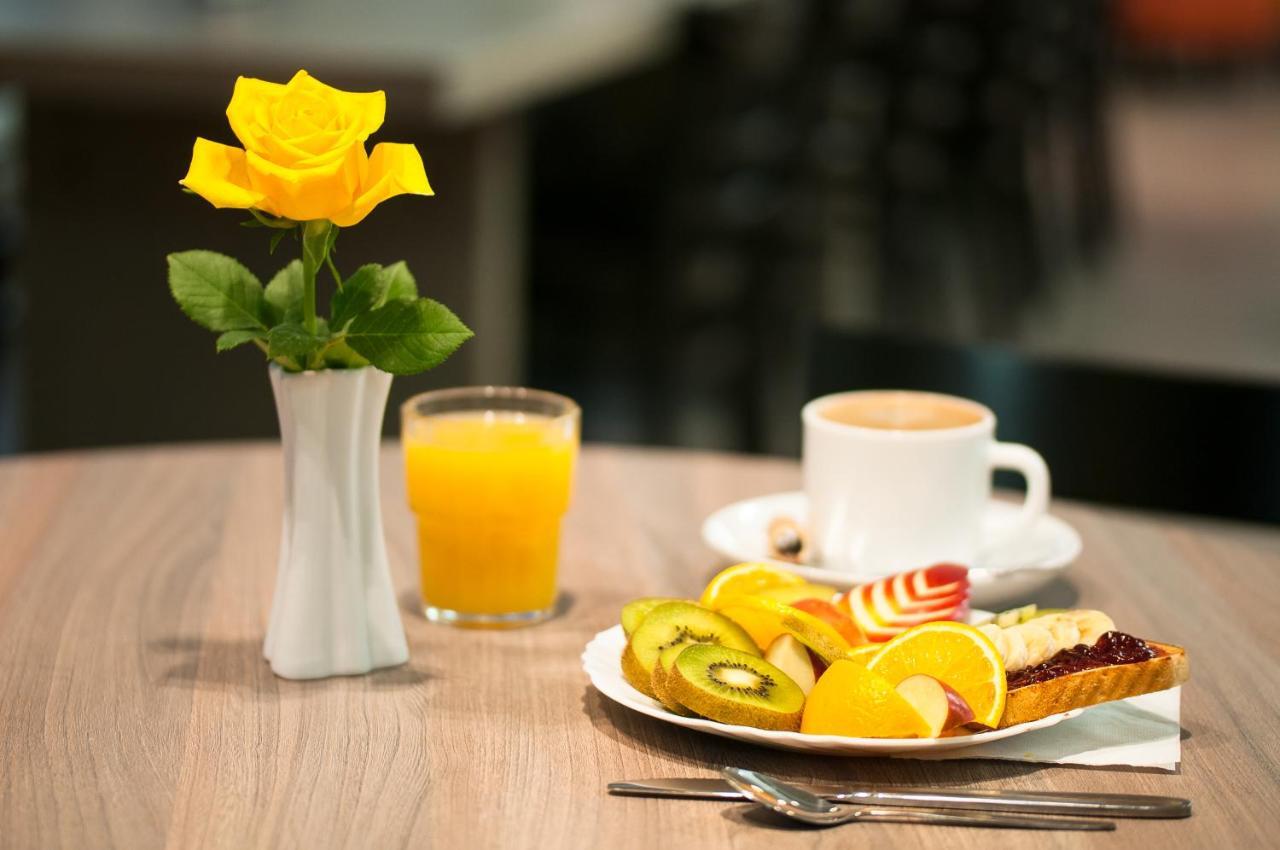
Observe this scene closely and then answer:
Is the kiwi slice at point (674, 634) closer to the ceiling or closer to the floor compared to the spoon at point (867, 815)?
closer to the ceiling

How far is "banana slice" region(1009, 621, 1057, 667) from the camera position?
0.87m

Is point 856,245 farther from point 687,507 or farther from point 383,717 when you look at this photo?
point 383,717

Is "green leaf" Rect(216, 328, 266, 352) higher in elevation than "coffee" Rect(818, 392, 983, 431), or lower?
higher

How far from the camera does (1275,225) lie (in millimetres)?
7957

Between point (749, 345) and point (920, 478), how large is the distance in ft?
9.05

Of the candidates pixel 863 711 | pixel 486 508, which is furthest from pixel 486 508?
pixel 863 711

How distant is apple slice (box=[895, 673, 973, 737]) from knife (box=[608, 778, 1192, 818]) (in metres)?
0.04

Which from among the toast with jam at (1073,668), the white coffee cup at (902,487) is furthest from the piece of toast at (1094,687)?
the white coffee cup at (902,487)

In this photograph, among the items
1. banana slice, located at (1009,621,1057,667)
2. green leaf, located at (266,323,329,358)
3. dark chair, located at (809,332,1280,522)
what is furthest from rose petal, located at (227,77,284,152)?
dark chair, located at (809,332,1280,522)

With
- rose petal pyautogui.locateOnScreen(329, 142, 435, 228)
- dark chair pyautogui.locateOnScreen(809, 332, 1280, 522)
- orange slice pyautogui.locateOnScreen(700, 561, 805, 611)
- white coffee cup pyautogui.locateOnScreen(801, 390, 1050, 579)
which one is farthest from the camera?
dark chair pyautogui.locateOnScreen(809, 332, 1280, 522)

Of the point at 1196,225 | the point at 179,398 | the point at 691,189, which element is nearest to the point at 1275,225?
the point at 1196,225

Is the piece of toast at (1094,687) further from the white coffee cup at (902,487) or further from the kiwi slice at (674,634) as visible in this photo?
the white coffee cup at (902,487)

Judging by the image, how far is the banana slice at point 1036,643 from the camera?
874 millimetres

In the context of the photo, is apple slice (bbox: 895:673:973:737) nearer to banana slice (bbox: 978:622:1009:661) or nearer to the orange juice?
banana slice (bbox: 978:622:1009:661)
